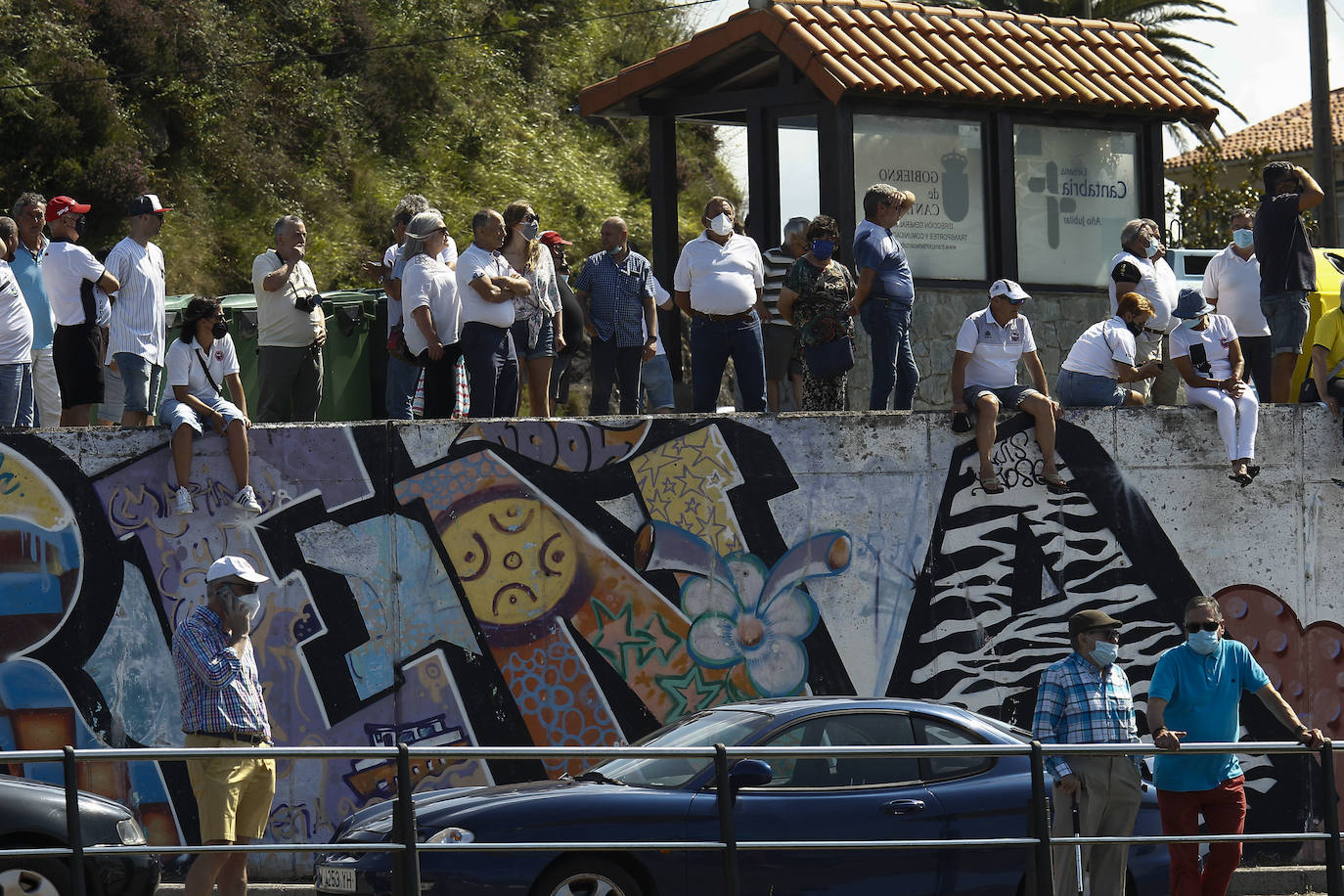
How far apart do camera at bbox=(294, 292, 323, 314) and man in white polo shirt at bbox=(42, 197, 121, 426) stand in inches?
49.1

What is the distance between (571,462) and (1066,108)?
6.33 meters

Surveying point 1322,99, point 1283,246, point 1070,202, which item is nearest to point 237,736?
point 1283,246

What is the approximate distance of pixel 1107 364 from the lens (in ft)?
38.0

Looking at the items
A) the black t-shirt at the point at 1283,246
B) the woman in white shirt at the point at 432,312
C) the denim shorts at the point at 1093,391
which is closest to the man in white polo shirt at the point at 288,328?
the woman in white shirt at the point at 432,312

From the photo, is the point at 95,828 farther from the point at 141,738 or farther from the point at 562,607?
the point at 562,607

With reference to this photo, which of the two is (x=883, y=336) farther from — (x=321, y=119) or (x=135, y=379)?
(x=321, y=119)

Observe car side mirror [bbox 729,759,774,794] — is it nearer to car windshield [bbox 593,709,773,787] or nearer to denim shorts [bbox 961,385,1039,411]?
car windshield [bbox 593,709,773,787]

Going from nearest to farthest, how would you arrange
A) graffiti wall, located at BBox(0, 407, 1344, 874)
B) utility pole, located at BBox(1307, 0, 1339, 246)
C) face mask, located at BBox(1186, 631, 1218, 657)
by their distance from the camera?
face mask, located at BBox(1186, 631, 1218, 657) < graffiti wall, located at BBox(0, 407, 1344, 874) < utility pole, located at BBox(1307, 0, 1339, 246)

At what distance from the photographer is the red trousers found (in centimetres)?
765

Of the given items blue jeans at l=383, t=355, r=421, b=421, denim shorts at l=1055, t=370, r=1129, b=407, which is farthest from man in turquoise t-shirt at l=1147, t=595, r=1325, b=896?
blue jeans at l=383, t=355, r=421, b=421

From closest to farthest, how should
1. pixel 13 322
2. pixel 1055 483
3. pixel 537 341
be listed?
pixel 13 322 → pixel 1055 483 → pixel 537 341

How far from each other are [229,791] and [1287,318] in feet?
27.6

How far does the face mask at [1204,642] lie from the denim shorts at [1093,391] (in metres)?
3.75

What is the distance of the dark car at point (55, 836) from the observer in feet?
22.6
